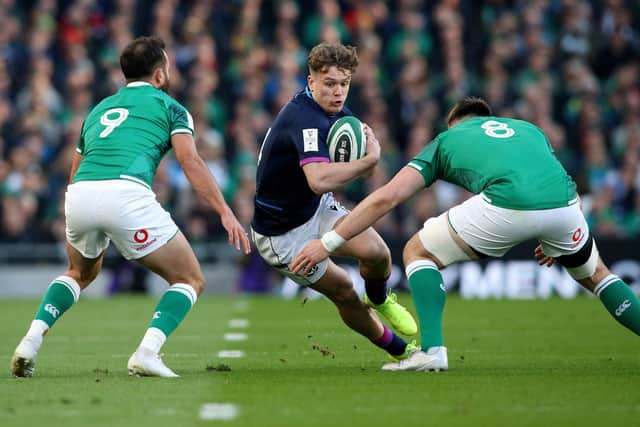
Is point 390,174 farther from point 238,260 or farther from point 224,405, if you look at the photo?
point 224,405

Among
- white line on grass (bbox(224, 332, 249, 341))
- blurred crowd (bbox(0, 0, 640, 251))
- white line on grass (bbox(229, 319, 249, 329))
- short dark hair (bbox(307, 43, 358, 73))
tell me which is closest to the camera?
short dark hair (bbox(307, 43, 358, 73))

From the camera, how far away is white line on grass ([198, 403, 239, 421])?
18.9 feet

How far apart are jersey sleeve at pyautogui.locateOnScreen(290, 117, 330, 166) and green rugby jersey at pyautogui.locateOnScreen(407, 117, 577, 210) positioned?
1.95ft

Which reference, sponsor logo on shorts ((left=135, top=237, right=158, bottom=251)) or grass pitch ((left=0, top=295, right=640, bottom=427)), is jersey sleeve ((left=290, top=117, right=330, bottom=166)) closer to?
sponsor logo on shorts ((left=135, top=237, right=158, bottom=251))

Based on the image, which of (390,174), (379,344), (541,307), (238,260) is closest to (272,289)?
(238,260)

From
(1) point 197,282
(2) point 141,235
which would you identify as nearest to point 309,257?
(1) point 197,282

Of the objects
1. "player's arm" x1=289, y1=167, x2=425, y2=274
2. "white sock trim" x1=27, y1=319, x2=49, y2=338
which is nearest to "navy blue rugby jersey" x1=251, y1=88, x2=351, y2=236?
"player's arm" x1=289, y1=167, x2=425, y2=274

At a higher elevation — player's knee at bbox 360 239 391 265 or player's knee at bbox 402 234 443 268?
player's knee at bbox 402 234 443 268

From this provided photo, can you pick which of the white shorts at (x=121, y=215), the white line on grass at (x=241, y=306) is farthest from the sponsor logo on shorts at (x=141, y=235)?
the white line on grass at (x=241, y=306)

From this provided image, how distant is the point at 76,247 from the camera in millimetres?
7766

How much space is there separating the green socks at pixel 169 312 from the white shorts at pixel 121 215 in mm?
312

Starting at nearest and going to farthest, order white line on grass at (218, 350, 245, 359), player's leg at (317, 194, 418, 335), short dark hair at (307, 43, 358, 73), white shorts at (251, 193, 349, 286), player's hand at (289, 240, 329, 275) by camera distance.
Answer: player's hand at (289, 240, 329, 275)
short dark hair at (307, 43, 358, 73)
player's leg at (317, 194, 418, 335)
white shorts at (251, 193, 349, 286)
white line on grass at (218, 350, 245, 359)

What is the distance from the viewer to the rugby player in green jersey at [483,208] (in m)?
7.59

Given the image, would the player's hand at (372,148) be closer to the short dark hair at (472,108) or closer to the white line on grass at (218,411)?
the short dark hair at (472,108)
